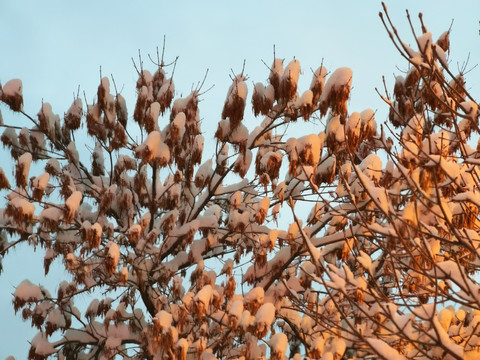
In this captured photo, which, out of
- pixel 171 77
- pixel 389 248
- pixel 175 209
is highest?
pixel 171 77

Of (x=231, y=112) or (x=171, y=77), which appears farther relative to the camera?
(x=171, y=77)

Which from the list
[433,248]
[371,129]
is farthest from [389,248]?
[371,129]

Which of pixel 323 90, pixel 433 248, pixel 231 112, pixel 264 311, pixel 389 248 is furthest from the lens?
pixel 231 112

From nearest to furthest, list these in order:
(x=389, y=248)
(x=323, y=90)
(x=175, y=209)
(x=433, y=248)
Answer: (x=389, y=248) → (x=433, y=248) → (x=323, y=90) → (x=175, y=209)

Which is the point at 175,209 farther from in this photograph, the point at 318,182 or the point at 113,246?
the point at 318,182

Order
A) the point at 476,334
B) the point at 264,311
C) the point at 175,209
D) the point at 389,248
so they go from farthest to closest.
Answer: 1. the point at 175,209
2. the point at 264,311
3. the point at 476,334
4. the point at 389,248

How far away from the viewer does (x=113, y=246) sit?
579 cm

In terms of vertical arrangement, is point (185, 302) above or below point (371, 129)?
below

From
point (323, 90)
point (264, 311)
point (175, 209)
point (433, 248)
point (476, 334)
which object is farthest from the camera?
point (175, 209)

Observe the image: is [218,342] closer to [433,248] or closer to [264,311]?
[264,311]

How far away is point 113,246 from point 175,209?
134 centimetres

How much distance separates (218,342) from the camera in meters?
6.23

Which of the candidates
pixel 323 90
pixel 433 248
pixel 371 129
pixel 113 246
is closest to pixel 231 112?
pixel 323 90

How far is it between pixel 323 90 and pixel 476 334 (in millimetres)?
A: 2838
